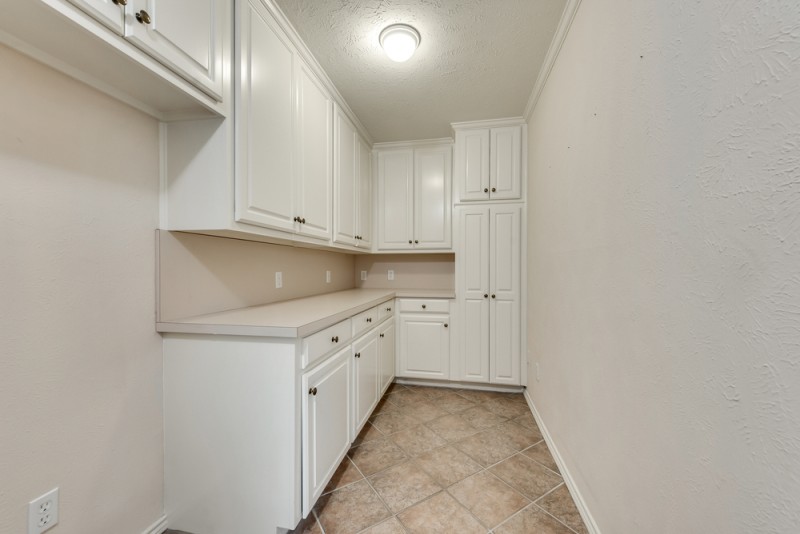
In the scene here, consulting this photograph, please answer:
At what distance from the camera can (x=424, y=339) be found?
2.97 m

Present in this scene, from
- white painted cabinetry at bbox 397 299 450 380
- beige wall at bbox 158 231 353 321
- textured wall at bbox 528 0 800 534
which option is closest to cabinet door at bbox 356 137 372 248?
beige wall at bbox 158 231 353 321

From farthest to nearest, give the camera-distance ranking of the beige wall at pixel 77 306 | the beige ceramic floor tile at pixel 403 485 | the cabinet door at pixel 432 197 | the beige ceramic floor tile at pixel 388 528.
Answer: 1. the cabinet door at pixel 432 197
2. the beige ceramic floor tile at pixel 403 485
3. the beige ceramic floor tile at pixel 388 528
4. the beige wall at pixel 77 306

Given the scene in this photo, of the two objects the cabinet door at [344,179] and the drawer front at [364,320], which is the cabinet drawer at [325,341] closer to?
the drawer front at [364,320]

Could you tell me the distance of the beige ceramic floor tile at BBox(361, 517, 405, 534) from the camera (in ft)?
4.41

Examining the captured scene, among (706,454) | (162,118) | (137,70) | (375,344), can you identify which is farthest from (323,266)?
(706,454)

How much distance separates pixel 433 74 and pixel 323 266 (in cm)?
177

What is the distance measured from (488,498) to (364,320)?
118 cm

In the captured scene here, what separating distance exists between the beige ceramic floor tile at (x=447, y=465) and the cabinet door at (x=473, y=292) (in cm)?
101

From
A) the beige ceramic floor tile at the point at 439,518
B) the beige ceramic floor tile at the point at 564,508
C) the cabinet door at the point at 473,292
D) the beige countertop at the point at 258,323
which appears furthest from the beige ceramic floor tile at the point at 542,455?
the beige countertop at the point at 258,323

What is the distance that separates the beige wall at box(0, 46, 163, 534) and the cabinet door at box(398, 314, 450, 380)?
6.51ft

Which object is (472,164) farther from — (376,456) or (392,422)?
(376,456)

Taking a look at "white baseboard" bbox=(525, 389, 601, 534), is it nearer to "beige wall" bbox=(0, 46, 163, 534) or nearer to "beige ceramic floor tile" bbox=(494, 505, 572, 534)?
"beige ceramic floor tile" bbox=(494, 505, 572, 534)

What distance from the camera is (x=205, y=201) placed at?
1.31 metres

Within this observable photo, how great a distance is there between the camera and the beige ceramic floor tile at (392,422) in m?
2.19
